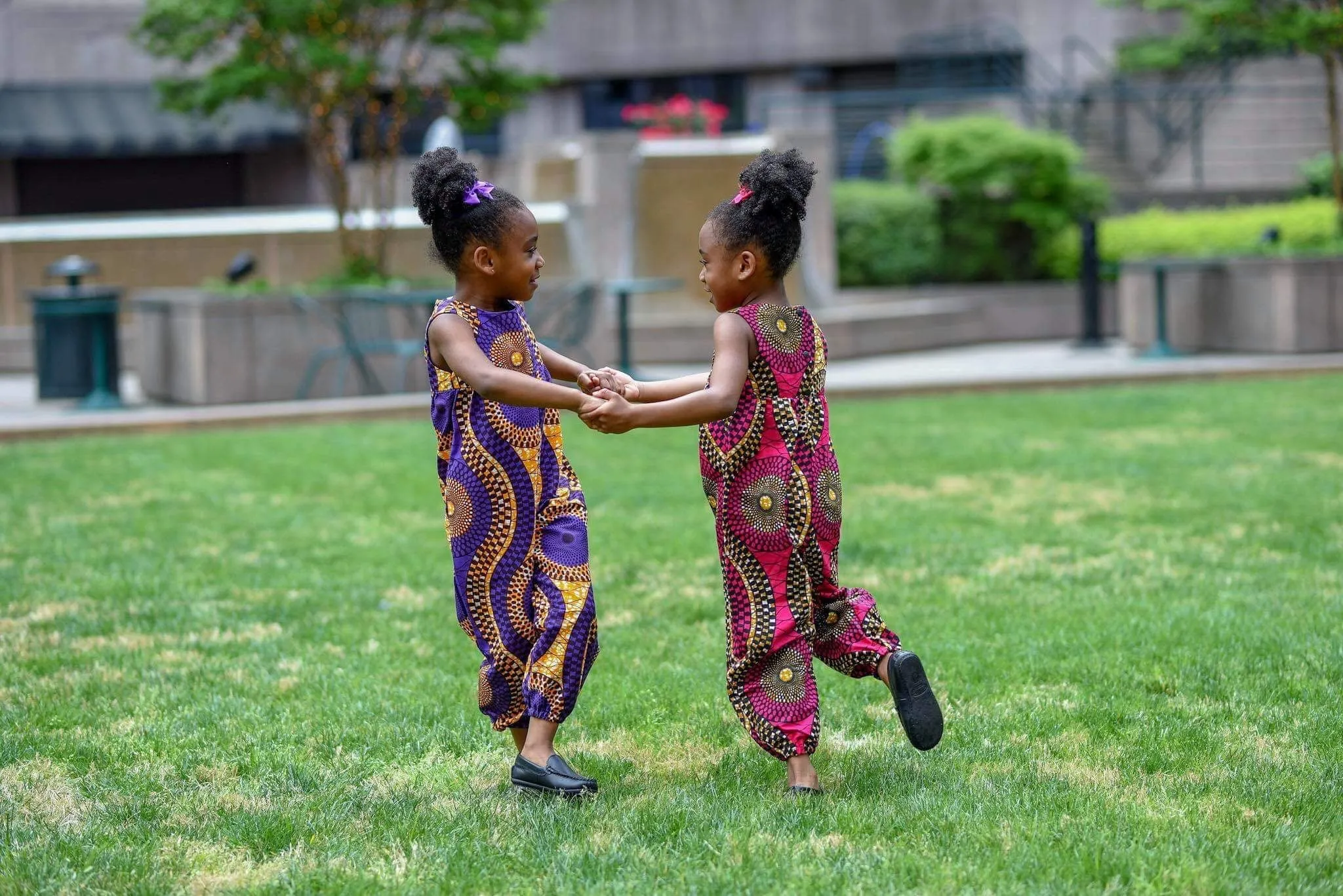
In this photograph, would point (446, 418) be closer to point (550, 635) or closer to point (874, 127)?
point (550, 635)

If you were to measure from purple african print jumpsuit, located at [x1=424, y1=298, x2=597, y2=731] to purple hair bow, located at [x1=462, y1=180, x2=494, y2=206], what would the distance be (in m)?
0.26

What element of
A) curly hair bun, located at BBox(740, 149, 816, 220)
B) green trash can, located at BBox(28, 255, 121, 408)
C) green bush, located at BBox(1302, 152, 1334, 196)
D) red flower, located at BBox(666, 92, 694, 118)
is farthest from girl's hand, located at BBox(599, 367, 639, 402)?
green bush, located at BBox(1302, 152, 1334, 196)

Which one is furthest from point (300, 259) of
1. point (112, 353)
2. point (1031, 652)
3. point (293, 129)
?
point (1031, 652)

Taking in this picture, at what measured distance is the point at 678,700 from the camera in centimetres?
521

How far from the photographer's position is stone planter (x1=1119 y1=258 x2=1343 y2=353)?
16.3 meters

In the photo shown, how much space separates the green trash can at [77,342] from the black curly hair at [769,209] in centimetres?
1069

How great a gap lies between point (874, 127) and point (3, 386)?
590 inches

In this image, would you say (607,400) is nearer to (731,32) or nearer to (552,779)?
(552,779)

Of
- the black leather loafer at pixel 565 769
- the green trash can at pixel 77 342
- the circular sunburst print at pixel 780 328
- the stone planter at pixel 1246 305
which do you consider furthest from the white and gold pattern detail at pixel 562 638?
the stone planter at pixel 1246 305

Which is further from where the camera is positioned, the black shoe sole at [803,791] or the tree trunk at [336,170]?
the tree trunk at [336,170]

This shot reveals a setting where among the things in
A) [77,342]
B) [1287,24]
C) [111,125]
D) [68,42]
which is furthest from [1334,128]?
[68,42]

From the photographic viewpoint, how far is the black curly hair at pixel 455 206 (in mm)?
4250

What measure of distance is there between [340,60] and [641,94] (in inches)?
810

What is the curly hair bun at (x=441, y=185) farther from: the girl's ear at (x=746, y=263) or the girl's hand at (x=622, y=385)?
the girl's ear at (x=746, y=263)
